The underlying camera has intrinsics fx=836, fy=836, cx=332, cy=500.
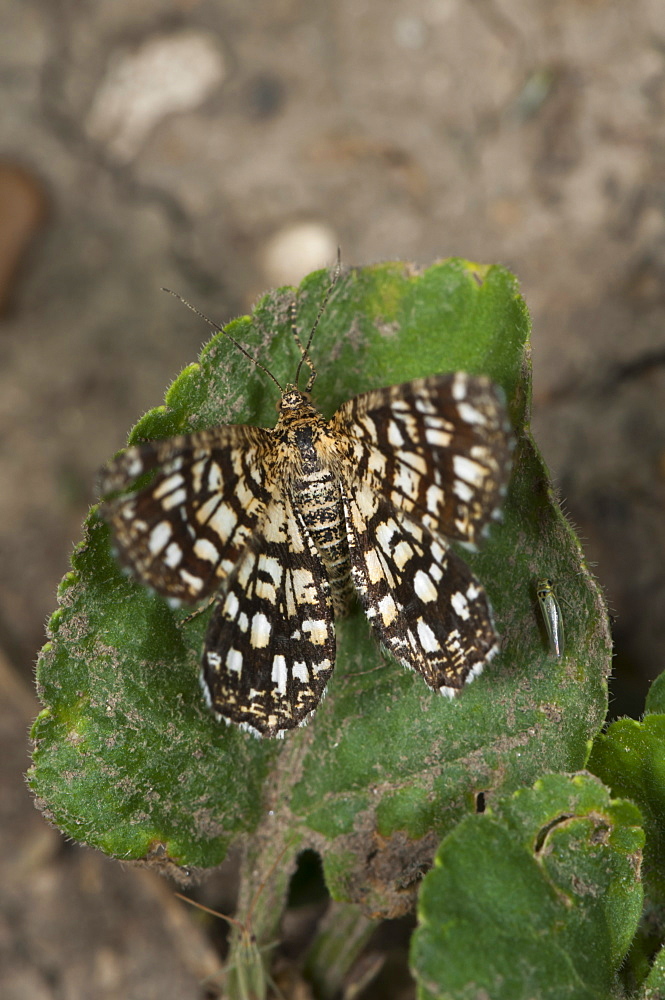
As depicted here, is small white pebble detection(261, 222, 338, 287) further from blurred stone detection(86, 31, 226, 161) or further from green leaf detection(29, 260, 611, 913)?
green leaf detection(29, 260, 611, 913)

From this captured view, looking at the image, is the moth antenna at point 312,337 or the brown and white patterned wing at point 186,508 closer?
the brown and white patterned wing at point 186,508

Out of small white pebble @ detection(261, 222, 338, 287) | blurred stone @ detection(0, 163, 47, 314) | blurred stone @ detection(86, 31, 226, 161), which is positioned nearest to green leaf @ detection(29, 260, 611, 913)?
small white pebble @ detection(261, 222, 338, 287)

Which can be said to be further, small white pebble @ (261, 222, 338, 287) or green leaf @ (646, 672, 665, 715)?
small white pebble @ (261, 222, 338, 287)

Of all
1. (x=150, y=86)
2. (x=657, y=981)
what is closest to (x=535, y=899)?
(x=657, y=981)

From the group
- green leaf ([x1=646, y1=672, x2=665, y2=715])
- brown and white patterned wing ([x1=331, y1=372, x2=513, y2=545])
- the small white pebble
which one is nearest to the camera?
brown and white patterned wing ([x1=331, y1=372, x2=513, y2=545])

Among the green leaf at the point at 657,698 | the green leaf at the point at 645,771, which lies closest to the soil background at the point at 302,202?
the green leaf at the point at 657,698

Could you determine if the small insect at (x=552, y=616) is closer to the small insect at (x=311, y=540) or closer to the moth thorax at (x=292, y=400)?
the small insect at (x=311, y=540)

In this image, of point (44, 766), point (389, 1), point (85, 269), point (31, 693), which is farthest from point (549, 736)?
point (389, 1)
